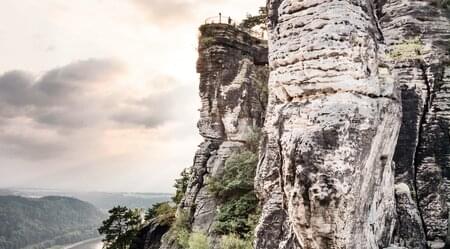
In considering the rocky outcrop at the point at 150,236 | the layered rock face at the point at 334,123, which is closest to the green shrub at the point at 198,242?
the rocky outcrop at the point at 150,236

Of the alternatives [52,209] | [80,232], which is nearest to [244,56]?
[80,232]

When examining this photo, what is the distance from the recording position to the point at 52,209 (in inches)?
7224

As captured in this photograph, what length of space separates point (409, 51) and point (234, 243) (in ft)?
41.0

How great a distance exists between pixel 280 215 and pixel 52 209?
18888 cm

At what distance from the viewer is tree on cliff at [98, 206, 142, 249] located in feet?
108

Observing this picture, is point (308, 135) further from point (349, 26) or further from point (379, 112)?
point (349, 26)

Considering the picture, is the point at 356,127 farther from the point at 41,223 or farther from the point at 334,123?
the point at 41,223

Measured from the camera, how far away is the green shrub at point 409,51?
49.1 ft

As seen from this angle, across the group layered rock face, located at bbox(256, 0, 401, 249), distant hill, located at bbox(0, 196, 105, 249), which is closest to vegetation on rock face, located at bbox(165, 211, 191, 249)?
layered rock face, located at bbox(256, 0, 401, 249)

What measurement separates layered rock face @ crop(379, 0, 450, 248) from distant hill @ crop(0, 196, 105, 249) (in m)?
146

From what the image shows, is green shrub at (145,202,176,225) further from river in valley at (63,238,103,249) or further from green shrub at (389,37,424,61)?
river in valley at (63,238,103,249)

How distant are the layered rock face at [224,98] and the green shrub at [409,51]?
1492cm

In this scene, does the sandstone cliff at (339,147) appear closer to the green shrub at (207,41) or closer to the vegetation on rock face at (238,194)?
the vegetation on rock face at (238,194)

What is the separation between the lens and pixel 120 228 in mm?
34375
